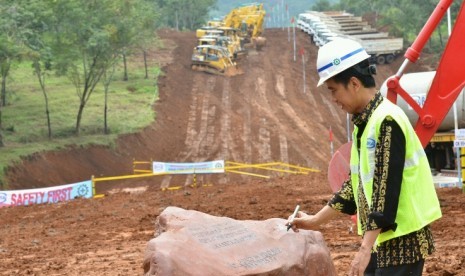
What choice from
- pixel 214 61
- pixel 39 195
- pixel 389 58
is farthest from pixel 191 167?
pixel 389 58

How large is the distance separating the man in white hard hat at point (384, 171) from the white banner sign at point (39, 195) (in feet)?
69.0

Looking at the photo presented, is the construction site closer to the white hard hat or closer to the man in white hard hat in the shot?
the man in white hard hat

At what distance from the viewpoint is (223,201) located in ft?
68.4

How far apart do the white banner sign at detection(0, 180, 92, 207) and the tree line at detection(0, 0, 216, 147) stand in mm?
8372

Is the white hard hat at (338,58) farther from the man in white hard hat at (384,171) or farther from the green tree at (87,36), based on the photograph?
the green tree at (87,36)

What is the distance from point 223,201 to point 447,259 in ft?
33.2

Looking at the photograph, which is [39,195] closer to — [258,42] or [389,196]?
[389,196]

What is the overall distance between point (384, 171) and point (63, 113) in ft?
128

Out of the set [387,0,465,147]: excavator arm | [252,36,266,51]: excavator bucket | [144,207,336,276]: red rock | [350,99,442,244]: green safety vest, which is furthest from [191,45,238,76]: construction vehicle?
[350,99,442,244]: green safety vest

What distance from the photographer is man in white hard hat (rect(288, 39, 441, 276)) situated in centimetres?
494

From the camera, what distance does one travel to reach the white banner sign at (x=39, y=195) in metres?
25.4

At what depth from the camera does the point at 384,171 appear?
4934 millimetres

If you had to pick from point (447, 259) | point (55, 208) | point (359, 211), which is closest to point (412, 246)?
point (359, 211)

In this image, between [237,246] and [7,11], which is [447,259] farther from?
[7,11]
